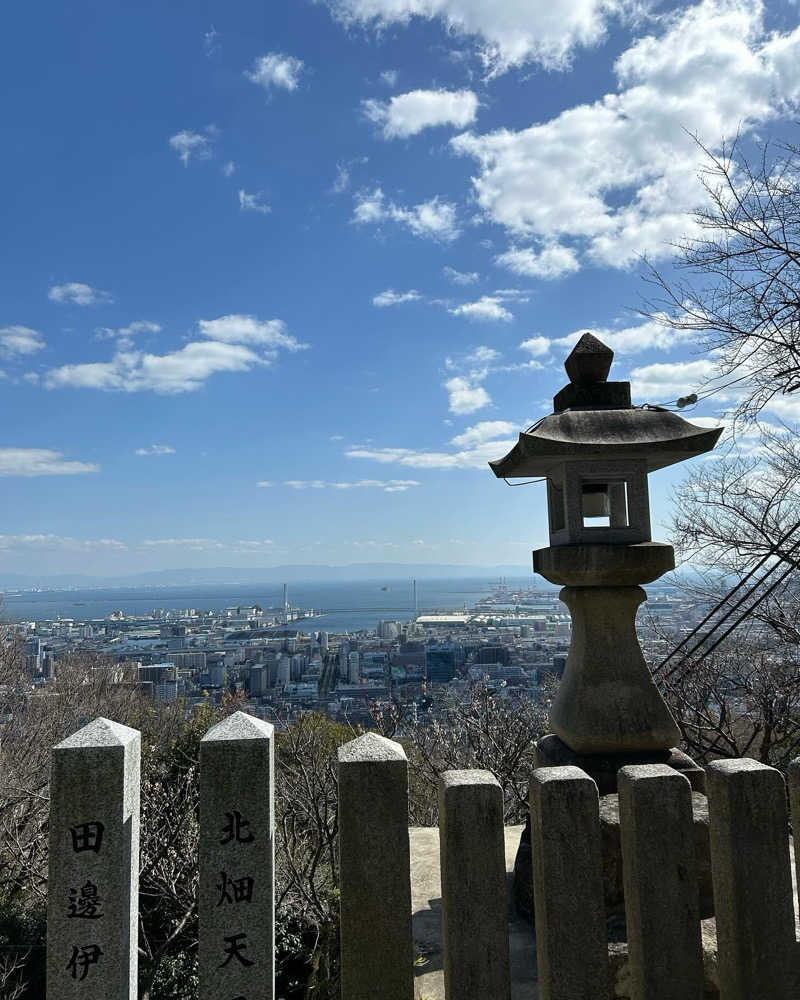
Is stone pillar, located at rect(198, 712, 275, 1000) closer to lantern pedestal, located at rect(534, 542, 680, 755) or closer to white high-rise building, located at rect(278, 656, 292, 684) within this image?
lantern pedestal, located at rect(534, 542, 680, 755)

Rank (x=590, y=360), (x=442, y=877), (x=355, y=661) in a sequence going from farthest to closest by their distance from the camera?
(x=355, y=661), (x=590, y=360), (x=442, y=877)

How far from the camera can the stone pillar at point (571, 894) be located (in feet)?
6.67

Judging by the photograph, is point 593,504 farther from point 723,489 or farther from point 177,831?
point 177,831

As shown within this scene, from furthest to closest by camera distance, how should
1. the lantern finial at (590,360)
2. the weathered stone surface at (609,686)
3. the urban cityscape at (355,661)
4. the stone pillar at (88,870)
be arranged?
the urban cityscape at (355,661), the lantern finial at (590,360), the weathered stone surface at (609,686), the stone pillar at (88,870)

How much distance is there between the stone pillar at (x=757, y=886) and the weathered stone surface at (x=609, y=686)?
50.5 inches

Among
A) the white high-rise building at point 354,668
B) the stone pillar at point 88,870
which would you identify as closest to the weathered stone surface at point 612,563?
the stone pillar at point 88,870

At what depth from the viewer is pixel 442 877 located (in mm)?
2053

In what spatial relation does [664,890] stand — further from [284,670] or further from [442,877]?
[284,670]

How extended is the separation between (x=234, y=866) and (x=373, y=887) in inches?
18.3

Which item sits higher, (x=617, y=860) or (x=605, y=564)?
(x=605, y=564)

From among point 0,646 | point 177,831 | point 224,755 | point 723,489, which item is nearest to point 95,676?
point 0,646

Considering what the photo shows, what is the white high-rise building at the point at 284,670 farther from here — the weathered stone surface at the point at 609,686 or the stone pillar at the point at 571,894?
the stone pillar at the point at 571,894

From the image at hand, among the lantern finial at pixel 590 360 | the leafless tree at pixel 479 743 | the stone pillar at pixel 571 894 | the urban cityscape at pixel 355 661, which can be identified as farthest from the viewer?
the urban cityscape at pixel 355 661

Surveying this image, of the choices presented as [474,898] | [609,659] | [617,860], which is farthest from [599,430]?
[474,898]
